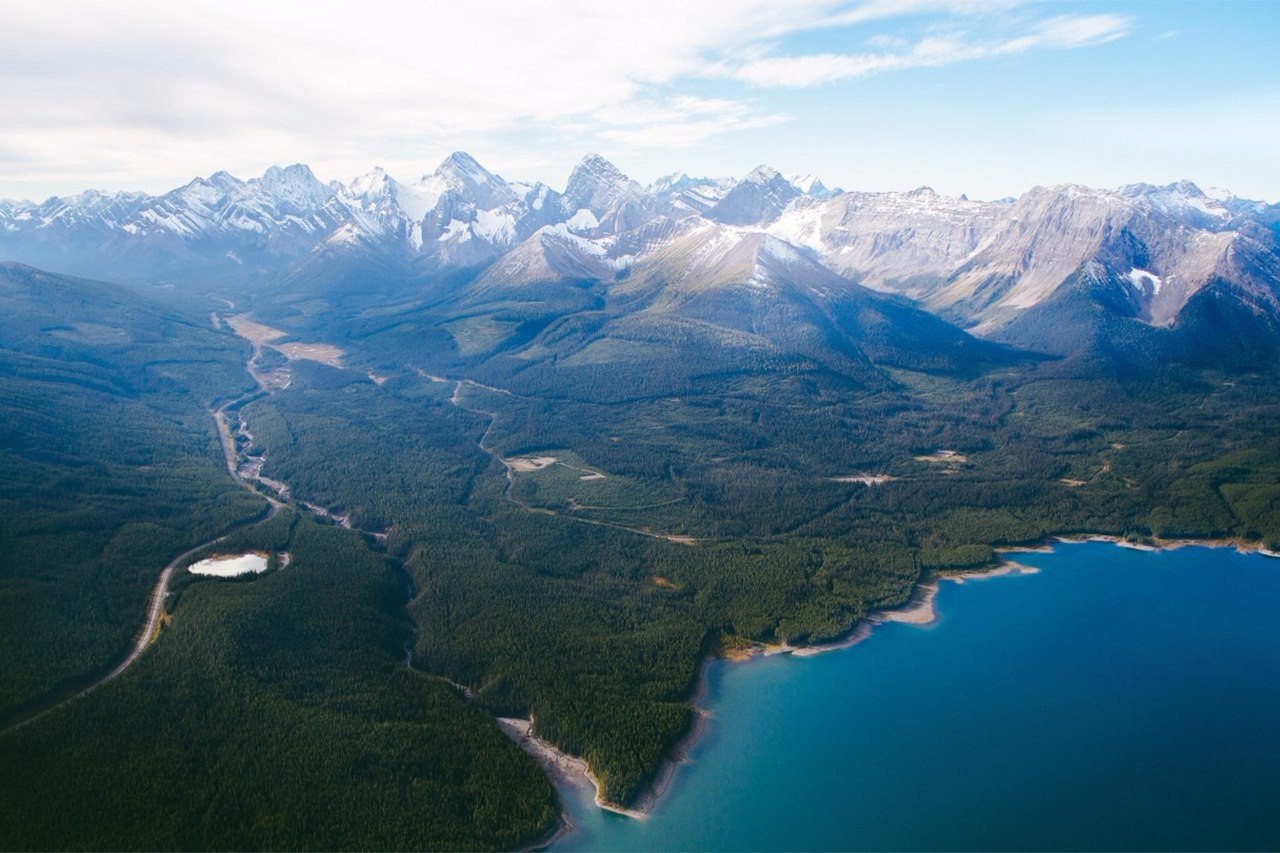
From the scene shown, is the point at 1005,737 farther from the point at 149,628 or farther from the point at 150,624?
the point at 150,624

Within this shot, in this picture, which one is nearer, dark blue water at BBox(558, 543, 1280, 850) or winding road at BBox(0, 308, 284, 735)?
dark blue water at BBox(558, 543, 1280, 850)

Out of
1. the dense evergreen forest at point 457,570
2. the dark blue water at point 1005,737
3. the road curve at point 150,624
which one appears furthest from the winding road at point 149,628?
the dark blue water at point 1005,737

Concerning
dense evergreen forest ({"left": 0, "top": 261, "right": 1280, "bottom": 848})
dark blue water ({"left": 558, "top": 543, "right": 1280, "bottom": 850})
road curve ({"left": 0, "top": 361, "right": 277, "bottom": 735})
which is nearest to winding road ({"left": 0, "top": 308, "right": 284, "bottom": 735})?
road curve ({"left": 0, "top": 361, "right": 277, "bottom": 735})

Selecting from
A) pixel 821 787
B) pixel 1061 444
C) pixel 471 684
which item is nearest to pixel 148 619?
pixel 471 684

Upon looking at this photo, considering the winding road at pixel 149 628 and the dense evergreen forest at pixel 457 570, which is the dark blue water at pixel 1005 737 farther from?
the winding road at pixel 149 628

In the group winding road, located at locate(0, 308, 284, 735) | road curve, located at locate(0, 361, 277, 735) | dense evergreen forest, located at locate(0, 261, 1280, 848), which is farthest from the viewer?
winding road, located at locate(0, 308, 284, 735)

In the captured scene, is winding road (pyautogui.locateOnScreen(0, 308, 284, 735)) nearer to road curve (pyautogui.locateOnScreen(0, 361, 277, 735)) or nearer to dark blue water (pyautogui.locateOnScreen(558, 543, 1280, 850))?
road curve (pyautogui.locateOnScreen(0, 361, 277, 735))

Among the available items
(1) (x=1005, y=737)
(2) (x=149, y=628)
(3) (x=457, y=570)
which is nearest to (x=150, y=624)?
(2) (x=149, y=628)
